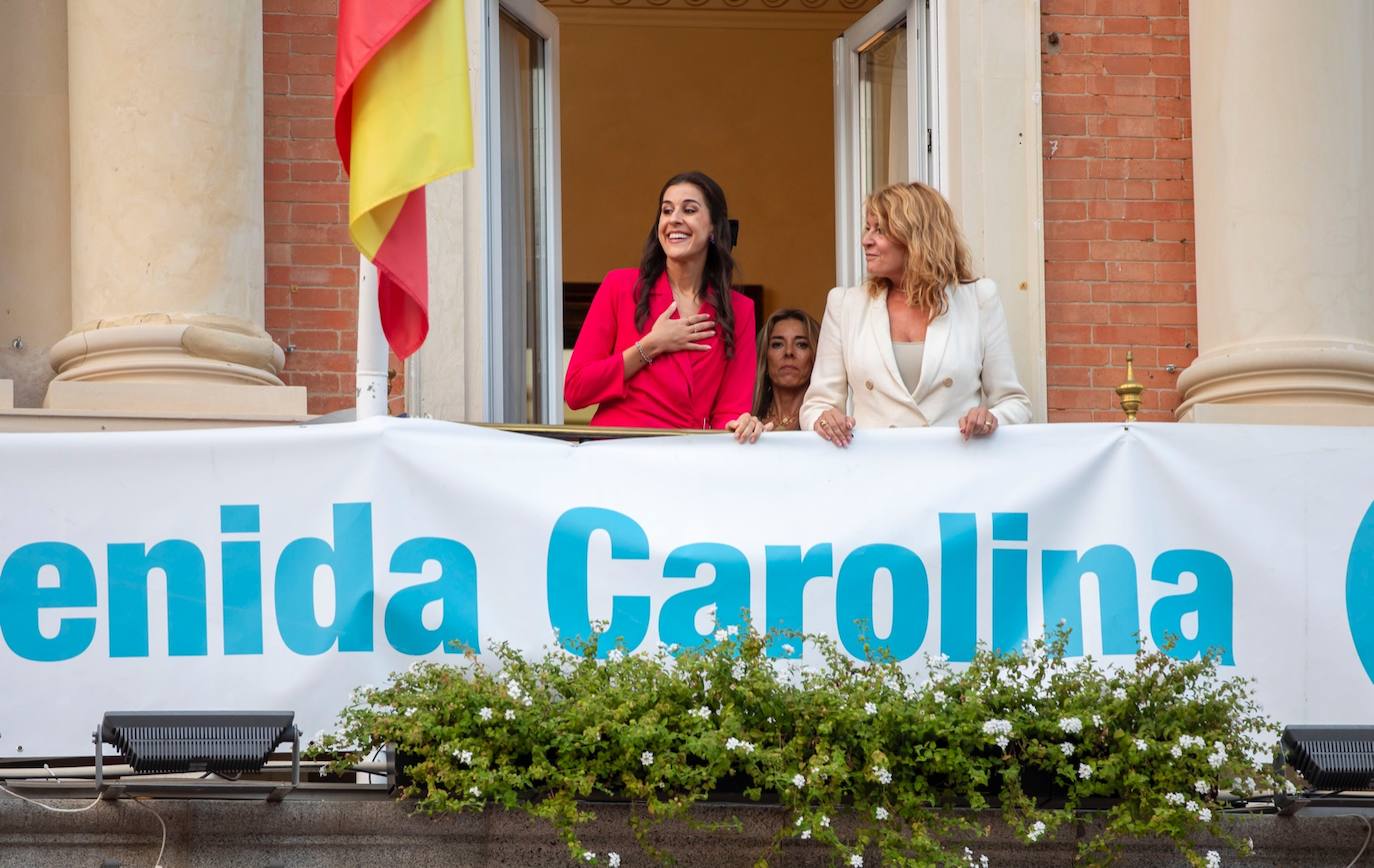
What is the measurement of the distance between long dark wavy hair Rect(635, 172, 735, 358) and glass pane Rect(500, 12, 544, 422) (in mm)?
1425

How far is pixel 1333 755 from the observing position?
6531 millimetres

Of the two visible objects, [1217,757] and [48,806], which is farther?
[48,806]

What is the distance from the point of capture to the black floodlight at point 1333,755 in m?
6.50

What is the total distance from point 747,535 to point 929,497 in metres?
0.59

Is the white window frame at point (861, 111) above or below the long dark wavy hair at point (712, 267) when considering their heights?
above

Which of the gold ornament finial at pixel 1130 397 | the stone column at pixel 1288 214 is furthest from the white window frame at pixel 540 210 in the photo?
the stone column at pixel 1288 214

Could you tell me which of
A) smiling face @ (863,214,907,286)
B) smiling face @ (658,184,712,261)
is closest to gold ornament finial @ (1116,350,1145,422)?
smiling face @ (863,214,907,286)

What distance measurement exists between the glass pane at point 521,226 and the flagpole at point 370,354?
210 cm

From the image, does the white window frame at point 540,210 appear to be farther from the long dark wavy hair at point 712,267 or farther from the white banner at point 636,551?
the white banner at point 636,551

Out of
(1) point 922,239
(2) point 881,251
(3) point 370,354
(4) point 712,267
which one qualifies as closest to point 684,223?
(4) point 712,267

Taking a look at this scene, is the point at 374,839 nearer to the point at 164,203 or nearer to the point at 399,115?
the point at 399,115

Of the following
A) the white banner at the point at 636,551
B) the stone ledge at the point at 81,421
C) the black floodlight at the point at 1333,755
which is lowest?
the black floodlight at the point at 1333,755

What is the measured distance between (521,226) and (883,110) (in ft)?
5.81

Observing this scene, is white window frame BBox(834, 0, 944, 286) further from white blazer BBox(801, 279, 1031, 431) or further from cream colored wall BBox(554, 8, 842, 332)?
cream colored wall BBox(554, 8, 842, 332)
